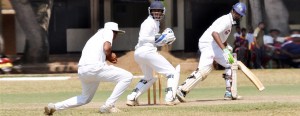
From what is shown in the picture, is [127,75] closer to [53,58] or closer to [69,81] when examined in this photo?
[69,81]

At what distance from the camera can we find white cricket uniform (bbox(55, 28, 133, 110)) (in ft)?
43.5

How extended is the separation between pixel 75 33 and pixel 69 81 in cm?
1193

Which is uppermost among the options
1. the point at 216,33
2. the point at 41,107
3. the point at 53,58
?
the point at 216,33

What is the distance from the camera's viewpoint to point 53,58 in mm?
34719

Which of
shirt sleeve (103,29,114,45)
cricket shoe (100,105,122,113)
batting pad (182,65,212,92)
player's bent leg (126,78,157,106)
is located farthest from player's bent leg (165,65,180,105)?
shirt sleeve (103,29,114,45)

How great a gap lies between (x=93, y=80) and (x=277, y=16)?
665 inches

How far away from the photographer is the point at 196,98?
17.5 meters

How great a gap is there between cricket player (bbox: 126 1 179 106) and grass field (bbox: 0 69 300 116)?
0.27 metres

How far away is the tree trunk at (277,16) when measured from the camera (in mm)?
29234

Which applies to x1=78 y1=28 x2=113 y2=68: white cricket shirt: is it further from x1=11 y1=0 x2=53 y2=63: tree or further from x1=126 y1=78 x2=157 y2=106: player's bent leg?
x1=11 y1=0 x2=53 y2=63: tree

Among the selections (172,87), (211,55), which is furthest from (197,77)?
(172,87)

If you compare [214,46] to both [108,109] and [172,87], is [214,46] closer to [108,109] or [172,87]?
[172,87]

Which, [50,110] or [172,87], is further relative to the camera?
[172,87]

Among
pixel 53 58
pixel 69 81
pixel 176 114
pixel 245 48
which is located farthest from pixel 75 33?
pixel 176 114
